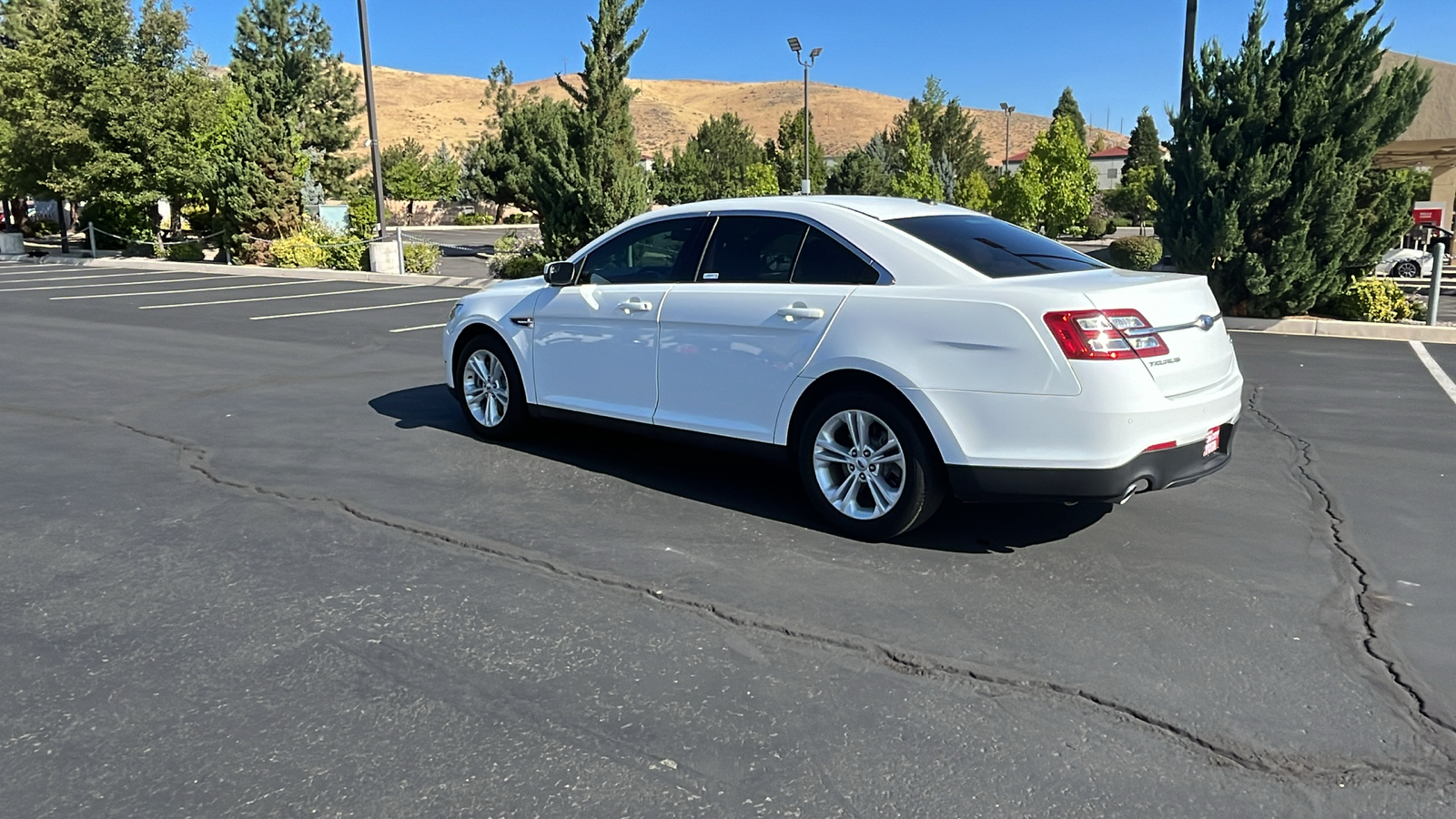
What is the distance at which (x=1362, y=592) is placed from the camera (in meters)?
4.46

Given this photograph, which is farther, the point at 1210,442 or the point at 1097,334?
the point at 1210,442

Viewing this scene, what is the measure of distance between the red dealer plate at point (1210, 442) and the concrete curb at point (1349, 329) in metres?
8.69

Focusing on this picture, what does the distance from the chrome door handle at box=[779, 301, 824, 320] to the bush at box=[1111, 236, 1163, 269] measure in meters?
19.0

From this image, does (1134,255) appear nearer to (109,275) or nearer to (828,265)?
(828,265)

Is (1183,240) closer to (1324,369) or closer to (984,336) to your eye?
(1324,369)

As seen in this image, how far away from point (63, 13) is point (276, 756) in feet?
116

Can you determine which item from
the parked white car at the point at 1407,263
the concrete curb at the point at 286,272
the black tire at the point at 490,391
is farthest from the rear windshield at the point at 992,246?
the parked white car at the point at 1407,263

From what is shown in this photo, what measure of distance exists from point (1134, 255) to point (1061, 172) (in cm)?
1228

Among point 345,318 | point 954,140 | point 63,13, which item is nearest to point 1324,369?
point 345,318

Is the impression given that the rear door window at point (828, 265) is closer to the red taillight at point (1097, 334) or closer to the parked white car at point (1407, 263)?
the red taillight at point (1097, 334)

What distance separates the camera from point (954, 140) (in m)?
57.0

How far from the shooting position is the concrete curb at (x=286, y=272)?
74.4ft

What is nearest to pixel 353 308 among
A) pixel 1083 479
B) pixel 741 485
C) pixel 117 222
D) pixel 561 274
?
pixel 561 274

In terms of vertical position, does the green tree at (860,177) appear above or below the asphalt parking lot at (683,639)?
above
